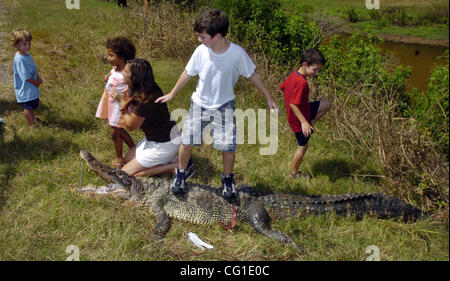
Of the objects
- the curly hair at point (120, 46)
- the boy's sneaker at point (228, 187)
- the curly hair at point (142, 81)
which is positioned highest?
the curly hair at point (120, 46)

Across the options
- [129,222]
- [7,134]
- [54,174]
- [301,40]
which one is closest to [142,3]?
[301,40]

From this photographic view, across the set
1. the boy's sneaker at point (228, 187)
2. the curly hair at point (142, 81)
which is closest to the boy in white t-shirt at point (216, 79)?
the boy's sneaker at point (228, 187)

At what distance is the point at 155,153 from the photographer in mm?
4238

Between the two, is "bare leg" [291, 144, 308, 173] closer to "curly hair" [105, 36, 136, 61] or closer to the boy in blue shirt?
"curly hair" [105, 36, 136, 61]

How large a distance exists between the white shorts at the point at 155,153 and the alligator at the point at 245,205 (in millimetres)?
342

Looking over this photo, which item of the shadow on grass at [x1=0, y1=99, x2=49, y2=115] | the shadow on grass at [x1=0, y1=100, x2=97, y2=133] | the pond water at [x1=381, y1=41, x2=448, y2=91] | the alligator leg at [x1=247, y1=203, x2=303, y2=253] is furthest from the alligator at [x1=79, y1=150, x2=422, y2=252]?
the pond water at [x1=381, y1=41, x2=448, y2=91]

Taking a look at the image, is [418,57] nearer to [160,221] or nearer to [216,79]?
[216,79]

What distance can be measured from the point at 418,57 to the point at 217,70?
965 cm

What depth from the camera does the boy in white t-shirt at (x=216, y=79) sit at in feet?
10.5

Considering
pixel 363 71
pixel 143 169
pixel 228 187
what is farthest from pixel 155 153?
pixel 363 71

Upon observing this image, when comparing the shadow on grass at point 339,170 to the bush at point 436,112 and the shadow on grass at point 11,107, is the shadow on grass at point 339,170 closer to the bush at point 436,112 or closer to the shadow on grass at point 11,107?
the bush at point 436,112

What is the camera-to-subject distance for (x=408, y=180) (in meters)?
4.17

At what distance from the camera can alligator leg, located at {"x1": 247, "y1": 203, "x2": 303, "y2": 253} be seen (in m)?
3.60

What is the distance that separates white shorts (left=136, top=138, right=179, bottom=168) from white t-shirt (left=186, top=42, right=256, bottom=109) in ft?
3.17
